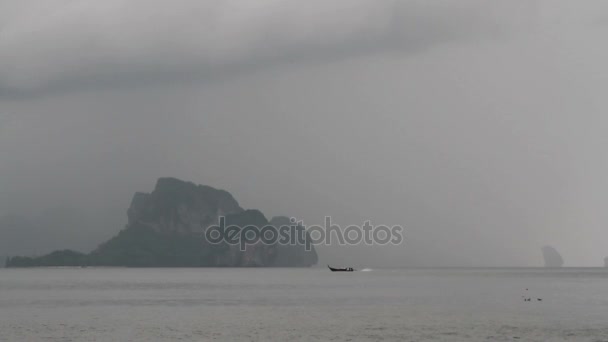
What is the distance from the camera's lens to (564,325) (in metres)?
104

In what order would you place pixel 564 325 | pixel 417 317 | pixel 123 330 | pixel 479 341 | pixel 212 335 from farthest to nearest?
pixel 417 317
pixel 564 325
pixel 123 330
pixel 212 335
pixel 479 341

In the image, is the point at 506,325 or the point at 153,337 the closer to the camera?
the point at 153,337

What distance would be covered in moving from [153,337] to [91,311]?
45213 mm

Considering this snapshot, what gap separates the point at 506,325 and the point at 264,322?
33.3m

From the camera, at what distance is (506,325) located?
10294 centimetres

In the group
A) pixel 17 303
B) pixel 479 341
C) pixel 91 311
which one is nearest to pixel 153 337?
pixel 479 341

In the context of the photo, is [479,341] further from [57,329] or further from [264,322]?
[57,329]

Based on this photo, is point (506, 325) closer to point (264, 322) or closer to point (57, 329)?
point (264, 322)

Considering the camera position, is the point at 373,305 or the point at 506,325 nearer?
the point at 506,325

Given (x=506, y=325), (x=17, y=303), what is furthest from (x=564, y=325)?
(x=17, y=303)

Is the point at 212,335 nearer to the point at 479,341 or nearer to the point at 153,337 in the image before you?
the point at 153,337

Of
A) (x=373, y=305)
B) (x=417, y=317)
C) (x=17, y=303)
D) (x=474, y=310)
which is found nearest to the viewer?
(x=417, y=317)

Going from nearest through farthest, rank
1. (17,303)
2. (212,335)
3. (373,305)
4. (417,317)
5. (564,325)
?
(212,335) < (564,325) < (417,317) < (373,305) < (17,303)

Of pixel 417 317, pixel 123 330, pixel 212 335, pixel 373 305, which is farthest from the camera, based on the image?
pixel 373 305
